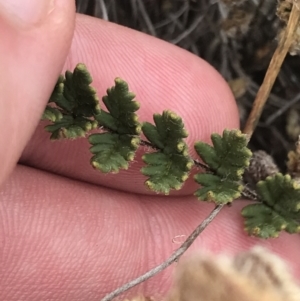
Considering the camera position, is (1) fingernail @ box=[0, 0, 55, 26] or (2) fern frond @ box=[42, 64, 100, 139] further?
(2) fern frond @ box=[42, 64, 100, 139]

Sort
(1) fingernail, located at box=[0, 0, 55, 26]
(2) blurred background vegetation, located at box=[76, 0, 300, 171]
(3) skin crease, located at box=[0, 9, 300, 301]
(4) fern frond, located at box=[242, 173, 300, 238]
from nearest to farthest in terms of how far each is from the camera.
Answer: (1) fingernail, located at box=[0, 0, 55, 26], (4) fern frond, located at box=[242, 173, 300, 238], (3) skin crease, located at box=[0, 9, 300, 301], (2) blurred background vegetation, located at box=[76, 0, 300, 171]

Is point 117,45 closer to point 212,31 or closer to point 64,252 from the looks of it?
point 212,31

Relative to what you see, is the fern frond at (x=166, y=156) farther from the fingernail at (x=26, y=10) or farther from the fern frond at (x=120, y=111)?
the fingernail at (x=26, y=10)

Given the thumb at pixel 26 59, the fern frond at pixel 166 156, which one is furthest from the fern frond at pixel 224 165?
the thumb at pixel 26 59

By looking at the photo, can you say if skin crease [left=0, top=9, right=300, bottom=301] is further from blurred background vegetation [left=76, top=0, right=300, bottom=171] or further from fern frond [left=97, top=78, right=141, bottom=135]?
fern frond [left=97, top=78, right=141, bottom=135]

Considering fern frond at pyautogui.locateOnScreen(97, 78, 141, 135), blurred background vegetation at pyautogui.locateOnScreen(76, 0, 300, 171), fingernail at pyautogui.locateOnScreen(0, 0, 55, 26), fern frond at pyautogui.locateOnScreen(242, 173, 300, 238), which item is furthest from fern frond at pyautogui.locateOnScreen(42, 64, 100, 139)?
blurred background vegetation at pyautogui.locateOnScreen(76, 0, 300, 171)

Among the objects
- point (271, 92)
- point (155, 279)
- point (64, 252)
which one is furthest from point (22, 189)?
point (271, 92)

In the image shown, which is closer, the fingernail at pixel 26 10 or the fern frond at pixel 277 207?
the fingernail at pixel 26 10
